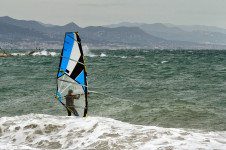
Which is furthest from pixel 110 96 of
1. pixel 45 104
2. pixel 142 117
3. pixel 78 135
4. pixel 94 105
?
pixel 78 135

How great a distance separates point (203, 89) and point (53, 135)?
54.0 feet

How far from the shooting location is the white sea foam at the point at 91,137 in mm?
7918

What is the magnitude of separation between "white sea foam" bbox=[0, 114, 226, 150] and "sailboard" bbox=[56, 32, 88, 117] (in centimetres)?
100

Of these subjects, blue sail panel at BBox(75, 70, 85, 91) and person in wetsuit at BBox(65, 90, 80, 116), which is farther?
person in wetsuit at BBox(65, 90, 80, 116)

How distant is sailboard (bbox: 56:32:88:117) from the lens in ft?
36.3

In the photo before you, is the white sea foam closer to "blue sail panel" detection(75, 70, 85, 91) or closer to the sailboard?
the sailboard

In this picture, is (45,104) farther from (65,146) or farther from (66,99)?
(65,146)

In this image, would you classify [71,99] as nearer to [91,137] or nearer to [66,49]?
[66,49]

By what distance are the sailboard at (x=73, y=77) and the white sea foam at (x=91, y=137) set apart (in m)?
1.00

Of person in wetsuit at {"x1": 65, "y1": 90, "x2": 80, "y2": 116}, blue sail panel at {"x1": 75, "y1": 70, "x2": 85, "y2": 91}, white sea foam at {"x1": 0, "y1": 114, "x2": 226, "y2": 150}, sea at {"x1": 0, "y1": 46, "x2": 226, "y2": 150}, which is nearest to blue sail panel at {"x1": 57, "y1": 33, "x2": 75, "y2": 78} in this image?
blue sail panel at {"x1": 75, "y1": 70, "x2": 85, "y2": 91}

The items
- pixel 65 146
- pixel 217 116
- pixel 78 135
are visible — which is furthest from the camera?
pixel 217 116

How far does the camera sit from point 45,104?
57.4 feet

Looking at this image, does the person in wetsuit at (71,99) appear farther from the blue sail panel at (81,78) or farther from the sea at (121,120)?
the blue sail panel at (81,78)

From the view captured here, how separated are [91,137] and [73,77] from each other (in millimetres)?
3502
